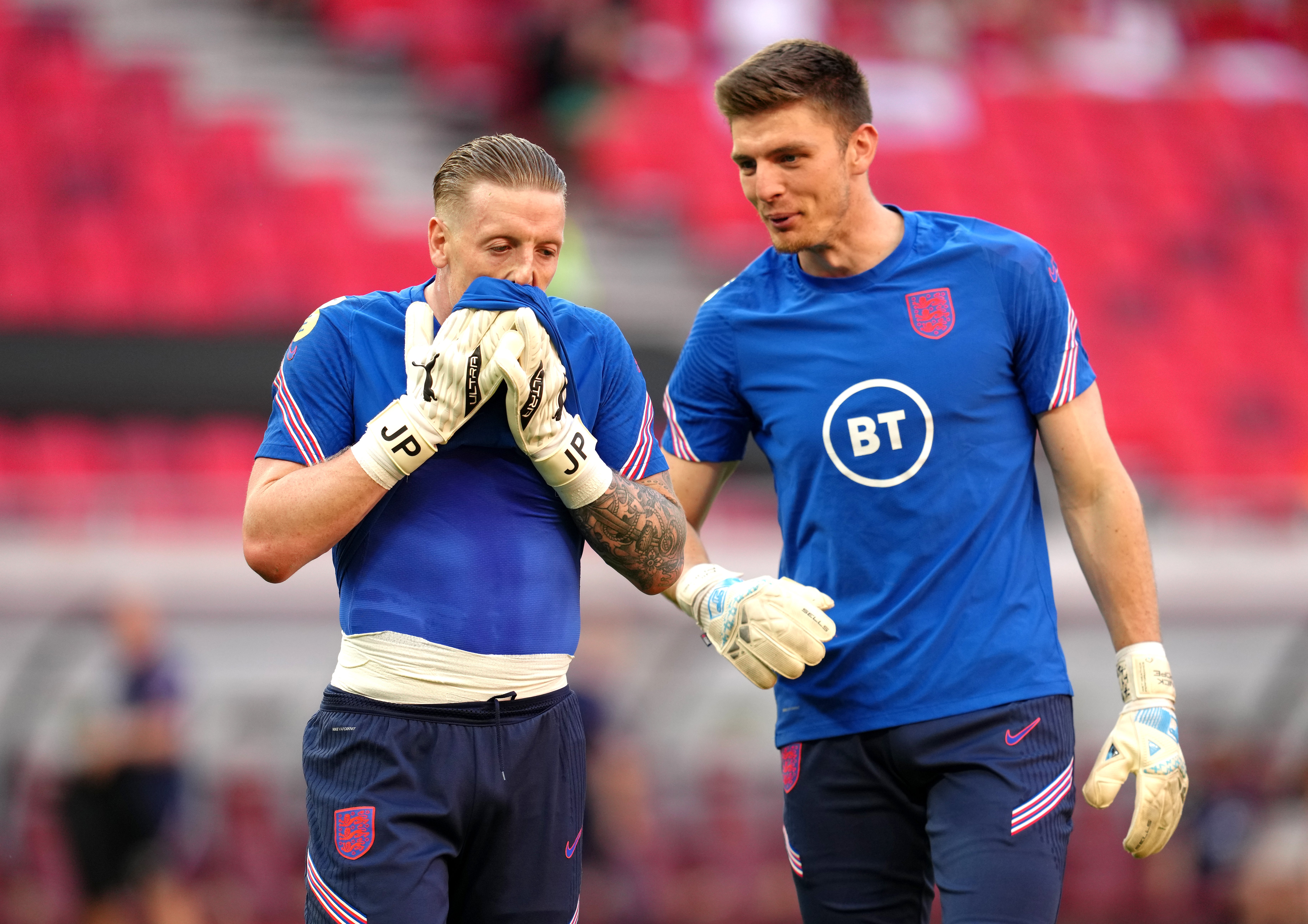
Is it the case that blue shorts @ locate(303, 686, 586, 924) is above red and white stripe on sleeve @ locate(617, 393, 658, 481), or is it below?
below

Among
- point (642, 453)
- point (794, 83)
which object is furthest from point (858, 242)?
point (642, 453)

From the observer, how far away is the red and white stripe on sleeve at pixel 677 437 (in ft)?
11.8

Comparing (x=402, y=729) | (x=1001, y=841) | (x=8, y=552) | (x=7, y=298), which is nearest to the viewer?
(x=402, y=729)

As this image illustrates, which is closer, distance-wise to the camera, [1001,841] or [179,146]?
[1001,841]

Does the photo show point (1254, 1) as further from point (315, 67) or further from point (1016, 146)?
point (315, 67)

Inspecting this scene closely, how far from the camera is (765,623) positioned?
3.06 metres

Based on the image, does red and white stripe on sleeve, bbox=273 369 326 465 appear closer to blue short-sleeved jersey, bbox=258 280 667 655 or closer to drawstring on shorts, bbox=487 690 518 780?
blue short-sleeved jersey, bbox=258 280 667 655

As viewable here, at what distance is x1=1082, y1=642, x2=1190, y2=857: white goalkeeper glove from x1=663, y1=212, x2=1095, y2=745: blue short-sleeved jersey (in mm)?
162

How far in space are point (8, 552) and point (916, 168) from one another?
853cm

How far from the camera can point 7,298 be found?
10.1 metres

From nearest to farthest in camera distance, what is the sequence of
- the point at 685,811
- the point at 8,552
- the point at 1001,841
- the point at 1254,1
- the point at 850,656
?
the point at 1001,841 → the point at 850,656 → the point at 8,552 → the point at 685,811 → the point at 1254,1

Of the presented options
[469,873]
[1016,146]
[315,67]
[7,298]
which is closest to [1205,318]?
[1016,146]

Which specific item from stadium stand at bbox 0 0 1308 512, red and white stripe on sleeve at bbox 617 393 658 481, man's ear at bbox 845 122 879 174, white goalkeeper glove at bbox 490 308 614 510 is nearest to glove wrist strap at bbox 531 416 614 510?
Answer: white goalkeeper glove at bbox 490 308 614 510

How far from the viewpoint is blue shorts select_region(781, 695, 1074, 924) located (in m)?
3.06
